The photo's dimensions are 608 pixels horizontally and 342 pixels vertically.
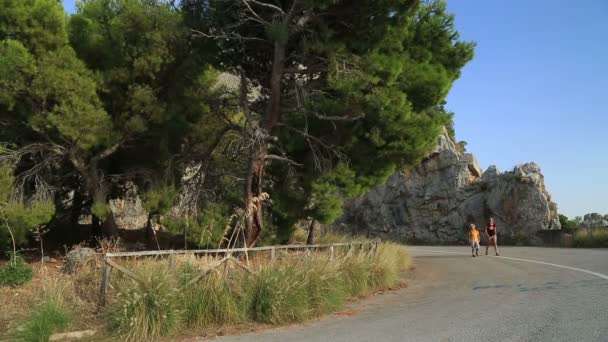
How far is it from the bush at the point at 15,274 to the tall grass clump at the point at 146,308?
4.14 metres

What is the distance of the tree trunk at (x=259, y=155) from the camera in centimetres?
1473

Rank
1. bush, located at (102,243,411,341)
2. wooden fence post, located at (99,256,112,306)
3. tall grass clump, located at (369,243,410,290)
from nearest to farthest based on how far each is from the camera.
Answer: bush, located at (102,243,411,341) → wooden fence post, located at (99,256,112,306) → tall grass clump, located at (369,243,410,290)

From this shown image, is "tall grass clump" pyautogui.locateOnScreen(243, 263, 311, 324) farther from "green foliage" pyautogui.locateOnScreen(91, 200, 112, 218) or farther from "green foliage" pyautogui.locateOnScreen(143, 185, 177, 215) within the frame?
"green foliage" pyautogui.locateOnScreen(91, 200, 112, 218)

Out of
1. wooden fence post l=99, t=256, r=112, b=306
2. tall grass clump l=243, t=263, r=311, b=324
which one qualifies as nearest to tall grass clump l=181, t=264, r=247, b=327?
tall grass clump l=243, t=263, r=311, b=324

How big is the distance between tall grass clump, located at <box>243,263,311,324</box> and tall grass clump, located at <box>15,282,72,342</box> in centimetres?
331

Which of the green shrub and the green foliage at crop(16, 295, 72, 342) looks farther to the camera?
the green shrub

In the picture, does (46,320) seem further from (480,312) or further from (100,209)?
(480,312)

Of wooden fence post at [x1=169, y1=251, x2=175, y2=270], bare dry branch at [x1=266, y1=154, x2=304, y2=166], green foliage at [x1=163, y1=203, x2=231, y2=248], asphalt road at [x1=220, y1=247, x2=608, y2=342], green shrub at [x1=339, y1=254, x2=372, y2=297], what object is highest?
bare dry branch at [x1=266, y1=154, x2=304, y2=166]

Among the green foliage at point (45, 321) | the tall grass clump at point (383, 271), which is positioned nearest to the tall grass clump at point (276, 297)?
the green foliage at point (45, 321)

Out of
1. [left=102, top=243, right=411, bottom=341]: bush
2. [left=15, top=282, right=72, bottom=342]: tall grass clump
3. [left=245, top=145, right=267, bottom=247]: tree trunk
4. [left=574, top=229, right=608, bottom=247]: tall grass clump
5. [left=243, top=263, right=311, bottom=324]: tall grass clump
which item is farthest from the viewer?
[left=574, top=229, right=608, bottom=247]: tall grass clump

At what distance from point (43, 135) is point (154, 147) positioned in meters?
3.26

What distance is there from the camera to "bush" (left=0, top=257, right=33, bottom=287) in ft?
39.5

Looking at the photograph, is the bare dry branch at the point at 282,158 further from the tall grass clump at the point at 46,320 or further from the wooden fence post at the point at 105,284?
the tall grass clump at the point at 46,320

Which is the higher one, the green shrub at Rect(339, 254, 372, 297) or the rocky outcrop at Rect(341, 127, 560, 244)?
the rocky outcrop at Rect(341, 127, 560, 244)
